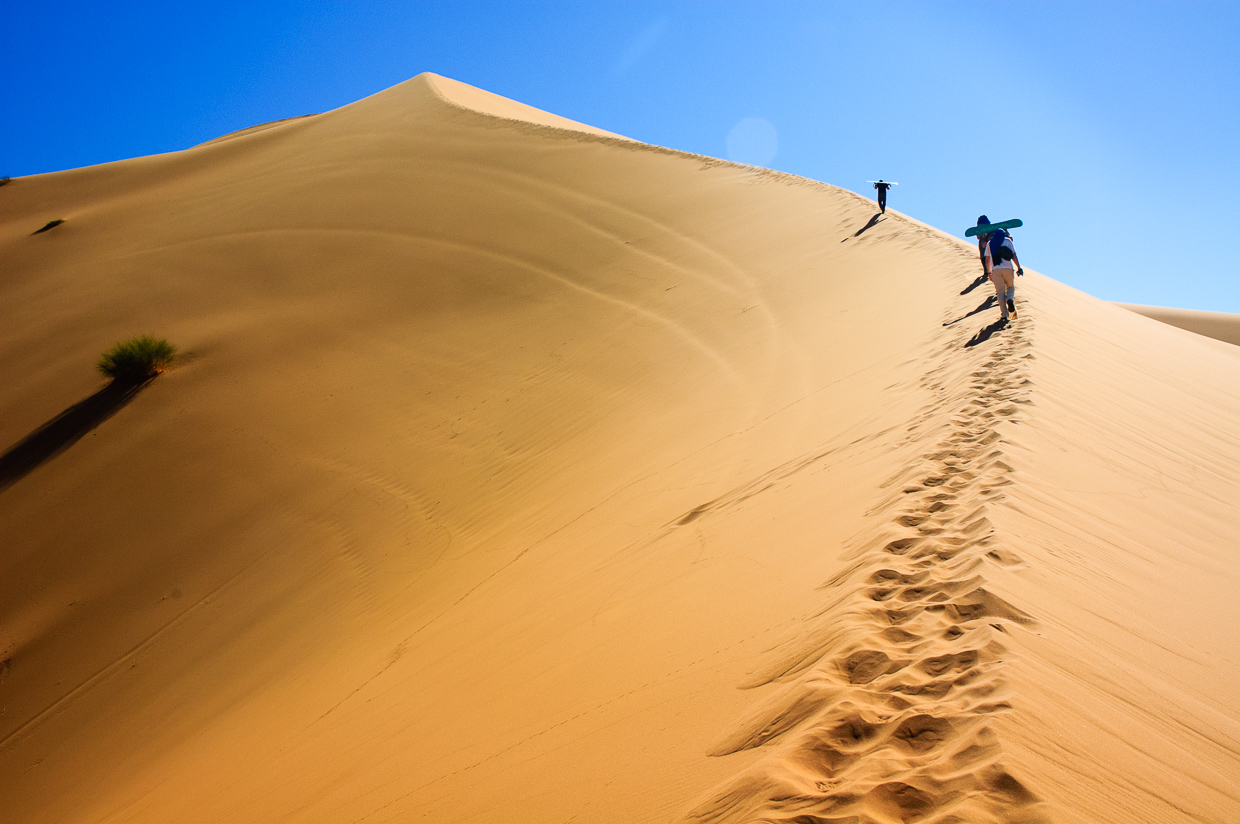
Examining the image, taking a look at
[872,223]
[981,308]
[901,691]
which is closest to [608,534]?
[901,691]

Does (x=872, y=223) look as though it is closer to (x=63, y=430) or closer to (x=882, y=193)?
(x=882, y=193)

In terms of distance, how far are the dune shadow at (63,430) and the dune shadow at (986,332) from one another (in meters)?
10.8

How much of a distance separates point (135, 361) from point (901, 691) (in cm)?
1142

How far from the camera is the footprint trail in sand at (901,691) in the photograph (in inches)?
77.5

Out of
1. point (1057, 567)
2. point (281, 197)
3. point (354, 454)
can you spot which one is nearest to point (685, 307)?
point (354, 454)

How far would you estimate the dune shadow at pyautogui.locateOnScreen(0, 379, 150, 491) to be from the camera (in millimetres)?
9406

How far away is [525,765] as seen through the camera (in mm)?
2896

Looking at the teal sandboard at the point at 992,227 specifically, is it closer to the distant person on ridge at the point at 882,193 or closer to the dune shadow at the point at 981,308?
the dune shadow at the point at 981,308

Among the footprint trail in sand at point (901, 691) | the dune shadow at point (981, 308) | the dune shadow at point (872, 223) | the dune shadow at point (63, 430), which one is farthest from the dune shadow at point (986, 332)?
the dune shadow at point (63, 430)

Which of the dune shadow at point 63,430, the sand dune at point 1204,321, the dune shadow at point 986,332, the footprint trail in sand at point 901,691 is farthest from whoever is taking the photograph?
the sand dune at point 1204,321

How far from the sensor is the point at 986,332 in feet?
23.5

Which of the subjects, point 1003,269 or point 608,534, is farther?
point 1003,269

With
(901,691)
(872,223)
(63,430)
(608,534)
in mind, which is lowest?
(901,691)

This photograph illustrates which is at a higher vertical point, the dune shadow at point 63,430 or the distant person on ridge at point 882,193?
the distant person on ridge at point 882,193
